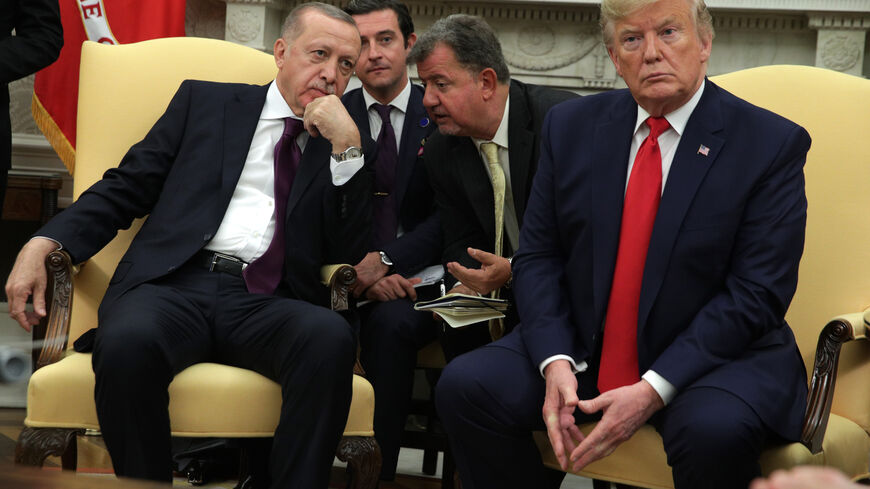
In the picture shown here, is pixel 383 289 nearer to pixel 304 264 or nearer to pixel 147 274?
pixel 304 264

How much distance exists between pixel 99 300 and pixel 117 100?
561 millimetres

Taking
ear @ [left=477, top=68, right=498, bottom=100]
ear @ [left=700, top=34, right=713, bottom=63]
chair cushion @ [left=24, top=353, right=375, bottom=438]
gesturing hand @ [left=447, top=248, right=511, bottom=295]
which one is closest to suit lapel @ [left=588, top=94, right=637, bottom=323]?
ear @ [left=700, top=34, right=713, bottom=63]

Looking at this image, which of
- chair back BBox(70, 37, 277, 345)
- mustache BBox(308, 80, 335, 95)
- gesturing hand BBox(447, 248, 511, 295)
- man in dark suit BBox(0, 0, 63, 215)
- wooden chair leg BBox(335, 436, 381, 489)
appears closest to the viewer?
wooden chair leg BBox(335, 436, 381, 489)

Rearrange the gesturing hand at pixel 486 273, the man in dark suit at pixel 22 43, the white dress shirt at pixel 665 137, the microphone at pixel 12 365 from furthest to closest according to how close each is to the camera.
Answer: the man in dark suit at pixel 22 43 → the gesturing hand at pixel 486 273 → the white dress shirt at pixel 665 137 → the microphone at pixel 12 365

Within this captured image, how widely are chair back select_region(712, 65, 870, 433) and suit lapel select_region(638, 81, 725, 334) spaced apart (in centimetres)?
47

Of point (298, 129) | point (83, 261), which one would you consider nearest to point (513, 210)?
point (298, 129)

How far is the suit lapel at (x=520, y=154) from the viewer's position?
2.65 metres

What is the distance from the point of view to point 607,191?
6.72 feet

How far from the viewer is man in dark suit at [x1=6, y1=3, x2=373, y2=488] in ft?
6.83

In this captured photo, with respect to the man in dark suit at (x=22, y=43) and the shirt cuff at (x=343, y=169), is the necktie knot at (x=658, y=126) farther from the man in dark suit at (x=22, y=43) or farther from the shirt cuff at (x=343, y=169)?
the man in dark suit at (x=22, y=43)

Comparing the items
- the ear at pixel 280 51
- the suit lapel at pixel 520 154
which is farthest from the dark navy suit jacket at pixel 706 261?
the ear at pixel 280 51

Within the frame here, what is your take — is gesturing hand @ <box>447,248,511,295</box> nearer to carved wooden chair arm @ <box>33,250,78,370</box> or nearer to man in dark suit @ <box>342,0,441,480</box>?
man in dark suit @ <box>342,0,441,480</box>

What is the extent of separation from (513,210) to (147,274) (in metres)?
0.98

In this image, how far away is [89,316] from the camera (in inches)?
98.5
